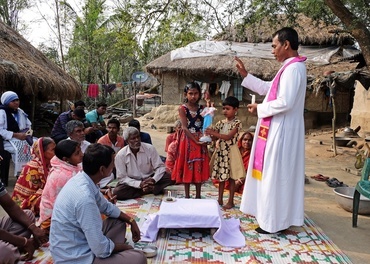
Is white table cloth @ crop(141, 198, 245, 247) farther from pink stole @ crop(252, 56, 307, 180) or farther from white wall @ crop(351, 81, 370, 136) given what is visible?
white wall @ crop(351, 81, 370, 136)

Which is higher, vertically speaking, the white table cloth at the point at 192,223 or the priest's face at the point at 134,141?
the priest's face at the point at 134,141

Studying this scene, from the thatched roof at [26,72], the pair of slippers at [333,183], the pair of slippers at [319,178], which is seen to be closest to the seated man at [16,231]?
the pair of slippers at [333,183]

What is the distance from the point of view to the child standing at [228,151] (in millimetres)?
4590

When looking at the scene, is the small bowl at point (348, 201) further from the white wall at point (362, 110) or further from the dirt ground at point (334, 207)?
the white wall at point (362, 110)

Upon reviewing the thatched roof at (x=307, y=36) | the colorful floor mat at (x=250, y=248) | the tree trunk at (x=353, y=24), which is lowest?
the colorful floor mat at (x=250, y=248)

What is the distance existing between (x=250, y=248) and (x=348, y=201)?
1922mm

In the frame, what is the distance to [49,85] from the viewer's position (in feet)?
30.2

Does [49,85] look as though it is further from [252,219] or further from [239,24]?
[252,219]

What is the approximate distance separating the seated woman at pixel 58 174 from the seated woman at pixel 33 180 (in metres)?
0.55

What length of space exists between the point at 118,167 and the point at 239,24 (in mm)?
5427

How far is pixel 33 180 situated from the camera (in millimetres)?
3852

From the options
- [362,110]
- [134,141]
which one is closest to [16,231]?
[134,141]

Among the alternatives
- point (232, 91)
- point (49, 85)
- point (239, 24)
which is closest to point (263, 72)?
point (232, 91)

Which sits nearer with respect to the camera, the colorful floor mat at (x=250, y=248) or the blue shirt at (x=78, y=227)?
the blue shirt at (x=78, y=227)
